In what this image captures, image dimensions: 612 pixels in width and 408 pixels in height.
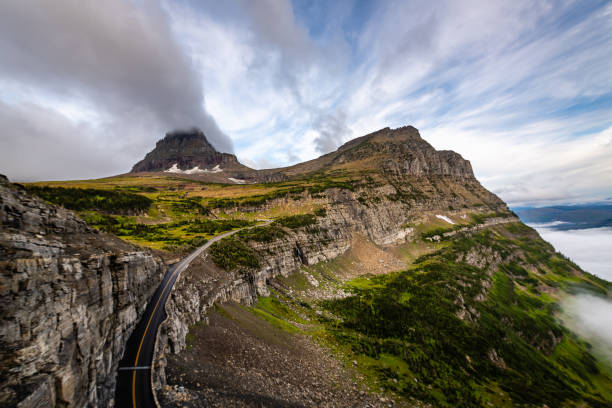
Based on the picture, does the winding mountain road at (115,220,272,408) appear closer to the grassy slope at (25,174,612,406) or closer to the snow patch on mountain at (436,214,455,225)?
the grassy slope at (25,174,612,406)

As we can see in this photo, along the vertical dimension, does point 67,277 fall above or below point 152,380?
above

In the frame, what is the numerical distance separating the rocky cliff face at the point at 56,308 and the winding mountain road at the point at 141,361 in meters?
0.90

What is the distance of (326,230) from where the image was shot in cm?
11206

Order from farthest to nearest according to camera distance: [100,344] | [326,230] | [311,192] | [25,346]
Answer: [311,192] < [326,230] < [100,344] < [25,346]

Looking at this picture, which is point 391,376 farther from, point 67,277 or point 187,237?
point 187,237

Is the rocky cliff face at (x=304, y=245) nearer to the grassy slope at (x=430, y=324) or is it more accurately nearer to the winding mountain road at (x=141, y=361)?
the winding mountain road at (x=141, y=361)

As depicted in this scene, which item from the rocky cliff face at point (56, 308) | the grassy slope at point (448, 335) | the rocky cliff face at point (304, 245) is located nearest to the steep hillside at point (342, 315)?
the rocky cliff face at point (304, 245)

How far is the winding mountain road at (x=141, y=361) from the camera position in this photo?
18.4 m

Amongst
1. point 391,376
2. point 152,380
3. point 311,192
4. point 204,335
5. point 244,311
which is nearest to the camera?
point 152,380

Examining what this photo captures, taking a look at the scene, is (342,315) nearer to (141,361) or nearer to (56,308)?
(141,361)

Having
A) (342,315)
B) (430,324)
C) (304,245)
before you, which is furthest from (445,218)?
(342,315)

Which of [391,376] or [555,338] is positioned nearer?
[391,376]

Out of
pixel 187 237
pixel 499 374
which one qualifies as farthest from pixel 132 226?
pixel 499 374

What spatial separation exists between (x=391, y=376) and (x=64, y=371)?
4830cm
